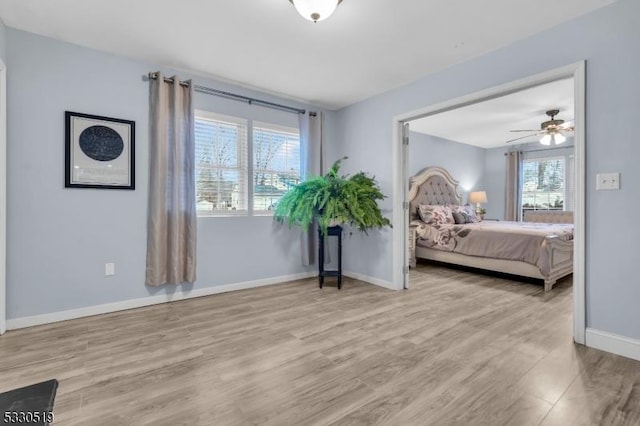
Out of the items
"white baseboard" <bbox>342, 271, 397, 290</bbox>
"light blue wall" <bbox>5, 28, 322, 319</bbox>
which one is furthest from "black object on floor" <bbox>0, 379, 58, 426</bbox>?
"white baseboard" <bbox>342, 271, 397, 290</bbox>

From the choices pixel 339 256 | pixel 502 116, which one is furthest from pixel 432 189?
pixel 339 256

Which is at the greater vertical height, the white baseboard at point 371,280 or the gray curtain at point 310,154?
the gray curtain at point 310,154

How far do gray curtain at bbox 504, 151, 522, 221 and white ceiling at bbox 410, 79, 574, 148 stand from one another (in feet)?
1.51

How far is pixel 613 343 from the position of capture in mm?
2086

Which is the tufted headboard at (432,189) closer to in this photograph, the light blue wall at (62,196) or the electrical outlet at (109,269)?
the light blue wall at (62,196)

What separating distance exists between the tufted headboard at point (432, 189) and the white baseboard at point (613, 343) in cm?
336

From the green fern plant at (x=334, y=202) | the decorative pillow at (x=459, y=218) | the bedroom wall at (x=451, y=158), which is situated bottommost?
the decorative pillow at (x=459, y=218)

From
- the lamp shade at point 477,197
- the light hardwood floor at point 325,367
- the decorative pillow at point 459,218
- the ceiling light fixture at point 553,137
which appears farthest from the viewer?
the lamp shade at point 477,197

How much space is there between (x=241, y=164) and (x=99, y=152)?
4.49ft

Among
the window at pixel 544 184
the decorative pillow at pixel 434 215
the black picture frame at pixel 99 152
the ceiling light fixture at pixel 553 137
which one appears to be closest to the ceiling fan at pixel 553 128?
the ceiling light fixture at pixel 553 137

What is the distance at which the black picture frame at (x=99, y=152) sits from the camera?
105 inches

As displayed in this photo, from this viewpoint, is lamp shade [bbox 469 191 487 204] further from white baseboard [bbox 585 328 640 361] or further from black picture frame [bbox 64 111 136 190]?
black picture frame [bbox 64 111 136 190]

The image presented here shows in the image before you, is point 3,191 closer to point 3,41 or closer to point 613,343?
point 3,41

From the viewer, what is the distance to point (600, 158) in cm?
214
